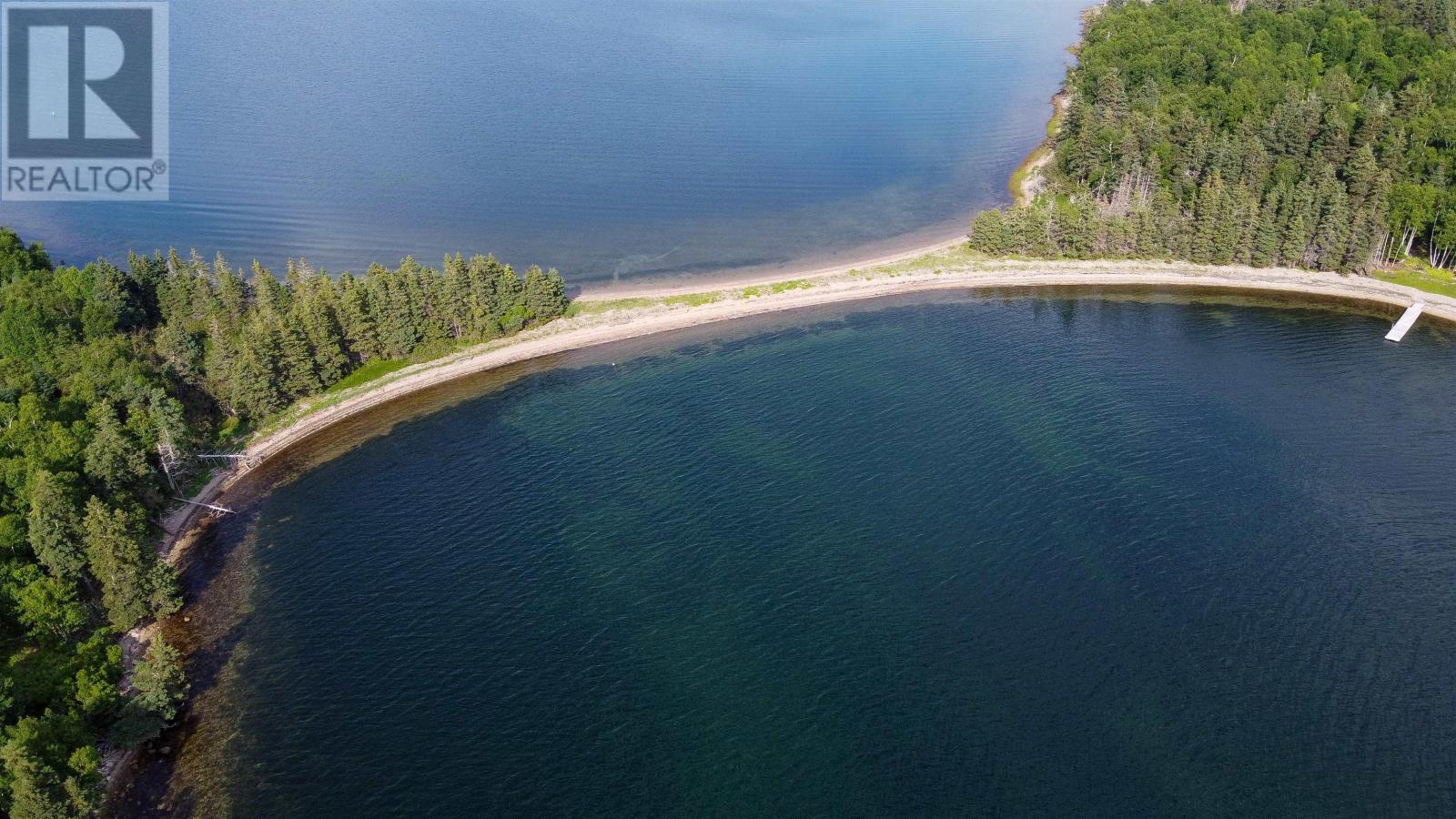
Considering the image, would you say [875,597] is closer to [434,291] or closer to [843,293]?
[843,293]

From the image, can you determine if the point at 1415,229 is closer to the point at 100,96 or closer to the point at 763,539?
the point at 763,539

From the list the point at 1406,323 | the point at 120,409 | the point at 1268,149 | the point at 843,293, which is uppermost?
the point at 1268,149

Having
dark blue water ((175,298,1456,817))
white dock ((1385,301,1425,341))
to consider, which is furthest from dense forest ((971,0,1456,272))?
dark blue water ((175,298,1456,817))

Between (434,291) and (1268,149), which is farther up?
(1268,149)

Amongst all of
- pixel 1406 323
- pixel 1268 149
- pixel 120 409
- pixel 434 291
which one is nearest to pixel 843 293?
pixel 434 291

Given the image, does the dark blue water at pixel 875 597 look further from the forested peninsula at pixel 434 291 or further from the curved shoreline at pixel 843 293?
the forested peninsula at pixel 434 291

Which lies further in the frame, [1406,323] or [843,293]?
[843,293]
